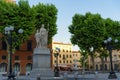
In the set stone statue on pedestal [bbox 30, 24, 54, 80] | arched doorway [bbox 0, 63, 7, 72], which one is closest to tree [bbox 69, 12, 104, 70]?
arched doorway [bbox 0, 63, 7, 72]

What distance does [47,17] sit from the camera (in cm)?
5431

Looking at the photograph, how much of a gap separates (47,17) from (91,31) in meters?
9.98

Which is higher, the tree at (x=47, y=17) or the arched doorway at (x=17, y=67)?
the tree at (x=47, y=17)

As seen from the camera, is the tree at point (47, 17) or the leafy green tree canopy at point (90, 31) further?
the leafy green tree canopy at point (90, 31)

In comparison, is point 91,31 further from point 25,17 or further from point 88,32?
point 25,17

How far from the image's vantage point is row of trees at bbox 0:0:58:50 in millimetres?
49719

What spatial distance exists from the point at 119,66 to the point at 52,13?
179 feet

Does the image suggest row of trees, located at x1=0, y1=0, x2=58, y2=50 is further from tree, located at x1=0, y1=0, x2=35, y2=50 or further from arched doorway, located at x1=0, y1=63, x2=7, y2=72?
arched doorway, located at x1=0, y1=63, x2=7, y2=72

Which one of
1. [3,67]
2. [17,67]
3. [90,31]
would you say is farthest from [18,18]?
A: [17,67]

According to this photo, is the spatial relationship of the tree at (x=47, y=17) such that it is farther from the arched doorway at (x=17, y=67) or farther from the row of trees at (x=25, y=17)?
the arched doorway at (x=17, y=67)

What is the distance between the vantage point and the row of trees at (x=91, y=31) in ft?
191

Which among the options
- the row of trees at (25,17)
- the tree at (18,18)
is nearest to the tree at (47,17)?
the row of trees at (25,17)

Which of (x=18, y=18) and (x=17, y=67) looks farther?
(x=17, y=67)

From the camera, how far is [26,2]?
53.2 meters
